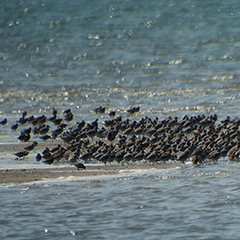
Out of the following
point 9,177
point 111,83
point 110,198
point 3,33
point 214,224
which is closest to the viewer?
point 214,224

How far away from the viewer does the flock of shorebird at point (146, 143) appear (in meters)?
9.98

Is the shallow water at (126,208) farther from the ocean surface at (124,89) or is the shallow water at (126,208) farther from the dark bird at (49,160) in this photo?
the dark bird at (49,160)

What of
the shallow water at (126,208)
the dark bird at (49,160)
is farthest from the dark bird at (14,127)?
the shallow water at (126,208)

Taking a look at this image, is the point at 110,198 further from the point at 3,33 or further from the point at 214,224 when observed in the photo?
A: the point at 3,33

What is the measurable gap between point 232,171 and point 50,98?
48.2 ft

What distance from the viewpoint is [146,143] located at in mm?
11250

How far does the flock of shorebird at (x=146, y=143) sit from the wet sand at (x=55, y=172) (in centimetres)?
22

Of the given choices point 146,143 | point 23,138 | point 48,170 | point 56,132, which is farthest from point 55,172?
point 56,132

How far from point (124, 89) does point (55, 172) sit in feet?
49.4

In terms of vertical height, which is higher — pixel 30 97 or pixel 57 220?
pixel 30 97

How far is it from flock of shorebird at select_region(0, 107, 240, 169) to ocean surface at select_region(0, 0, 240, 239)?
643 mm

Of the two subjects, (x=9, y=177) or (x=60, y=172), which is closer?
→ (x=9, y=177)

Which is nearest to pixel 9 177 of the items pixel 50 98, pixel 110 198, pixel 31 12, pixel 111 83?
pixel 110 198

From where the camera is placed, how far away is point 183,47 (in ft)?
111
